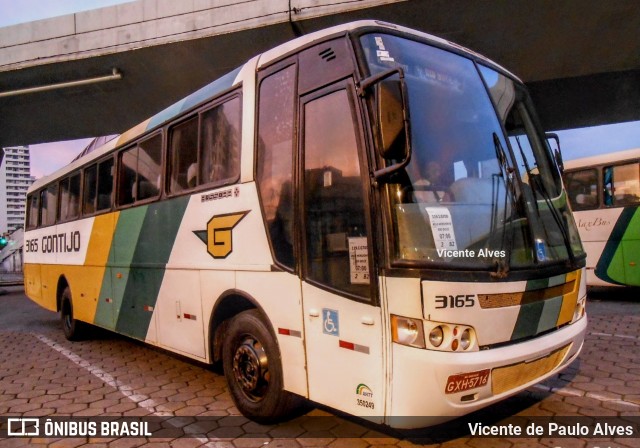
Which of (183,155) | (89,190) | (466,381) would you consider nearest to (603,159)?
(183,155)

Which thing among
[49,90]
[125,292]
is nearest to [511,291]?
[125,292]

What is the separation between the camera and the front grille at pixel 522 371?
2.98 m

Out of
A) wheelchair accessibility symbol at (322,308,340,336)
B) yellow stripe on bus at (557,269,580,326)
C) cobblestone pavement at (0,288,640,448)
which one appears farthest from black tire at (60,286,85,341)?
yellow stripe on bus at (557,269,580,326)

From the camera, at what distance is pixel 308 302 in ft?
11.3

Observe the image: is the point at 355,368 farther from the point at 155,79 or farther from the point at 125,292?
the point at 155,79

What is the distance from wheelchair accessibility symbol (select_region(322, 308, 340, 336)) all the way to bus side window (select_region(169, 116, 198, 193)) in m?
2.38

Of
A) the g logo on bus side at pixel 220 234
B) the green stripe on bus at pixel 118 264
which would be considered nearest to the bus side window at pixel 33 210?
the green stripe on bus at pixel 118 264

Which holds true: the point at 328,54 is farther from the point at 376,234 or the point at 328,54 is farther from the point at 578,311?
the point at 578,311

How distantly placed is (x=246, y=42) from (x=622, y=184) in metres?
9.60

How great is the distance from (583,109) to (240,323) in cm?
1766

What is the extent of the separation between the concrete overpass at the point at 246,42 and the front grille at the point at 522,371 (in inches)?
351

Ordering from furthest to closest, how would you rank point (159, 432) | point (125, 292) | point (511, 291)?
point (125, 292), point (159, 432), point (511, 291)

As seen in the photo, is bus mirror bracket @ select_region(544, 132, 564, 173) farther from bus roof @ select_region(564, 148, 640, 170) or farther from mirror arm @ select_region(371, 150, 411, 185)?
bus roof @ select_region(564, 148, 640, 170)

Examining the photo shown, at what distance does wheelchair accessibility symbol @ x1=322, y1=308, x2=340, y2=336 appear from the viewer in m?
3.23
